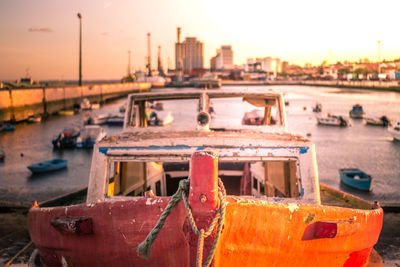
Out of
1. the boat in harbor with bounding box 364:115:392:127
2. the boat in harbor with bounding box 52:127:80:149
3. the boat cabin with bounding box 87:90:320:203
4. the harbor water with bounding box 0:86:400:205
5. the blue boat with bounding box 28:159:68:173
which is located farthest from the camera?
the boat in harbor with bounding box 364:115:392:127

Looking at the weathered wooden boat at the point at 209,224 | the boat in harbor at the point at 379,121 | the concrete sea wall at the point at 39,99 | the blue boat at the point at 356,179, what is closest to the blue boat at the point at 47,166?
the blue boat at the point at 356,179

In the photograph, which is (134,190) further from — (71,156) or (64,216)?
(71,156)

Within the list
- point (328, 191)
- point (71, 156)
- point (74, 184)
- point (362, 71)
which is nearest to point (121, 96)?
point (71, 156)

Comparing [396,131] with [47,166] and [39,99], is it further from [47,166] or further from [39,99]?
[39,99]

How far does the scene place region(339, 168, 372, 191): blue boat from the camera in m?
15.7

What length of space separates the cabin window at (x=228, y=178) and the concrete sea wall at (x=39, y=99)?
3706 cm

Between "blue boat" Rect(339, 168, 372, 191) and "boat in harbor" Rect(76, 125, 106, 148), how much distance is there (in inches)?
716

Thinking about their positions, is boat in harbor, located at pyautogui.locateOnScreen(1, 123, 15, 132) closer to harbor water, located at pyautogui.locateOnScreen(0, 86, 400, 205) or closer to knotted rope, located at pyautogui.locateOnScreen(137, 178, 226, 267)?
harbor water, located at pyautogui.locateOnScreen(0, 86, 400, 205)

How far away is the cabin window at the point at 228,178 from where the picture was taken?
17.1 feet

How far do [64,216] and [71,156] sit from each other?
2286 cm

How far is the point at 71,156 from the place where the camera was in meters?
24.7

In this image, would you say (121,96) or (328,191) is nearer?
(328,191)

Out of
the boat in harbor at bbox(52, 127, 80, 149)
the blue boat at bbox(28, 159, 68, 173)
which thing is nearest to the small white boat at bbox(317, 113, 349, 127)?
the boat in harbor at bbox(52, 127, 80, 149)

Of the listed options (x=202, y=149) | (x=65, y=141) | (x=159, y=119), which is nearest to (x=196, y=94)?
(x=202, y=149)
